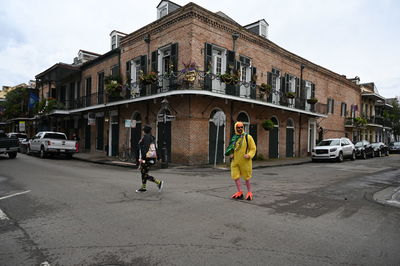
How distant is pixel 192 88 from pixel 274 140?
8.95 m

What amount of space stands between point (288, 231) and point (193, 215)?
5.62 ft

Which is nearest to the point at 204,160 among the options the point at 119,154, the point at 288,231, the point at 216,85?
the point at 216,85

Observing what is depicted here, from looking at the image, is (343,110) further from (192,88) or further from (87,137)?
(87,137)

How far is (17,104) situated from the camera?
36.6 metres

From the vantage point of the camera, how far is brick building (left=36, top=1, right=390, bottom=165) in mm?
14734

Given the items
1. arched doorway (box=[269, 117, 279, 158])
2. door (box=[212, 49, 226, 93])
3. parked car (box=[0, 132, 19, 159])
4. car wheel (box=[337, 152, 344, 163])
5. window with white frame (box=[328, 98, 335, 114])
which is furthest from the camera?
window with white frame (box=[328, 98, 335, 114])

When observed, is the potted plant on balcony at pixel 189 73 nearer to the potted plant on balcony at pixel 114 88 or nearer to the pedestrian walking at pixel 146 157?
the potted plant on balcony at pixel 114 88

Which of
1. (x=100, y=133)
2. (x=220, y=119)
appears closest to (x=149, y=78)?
(x=220, y=119)

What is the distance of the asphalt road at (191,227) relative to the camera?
3.37m

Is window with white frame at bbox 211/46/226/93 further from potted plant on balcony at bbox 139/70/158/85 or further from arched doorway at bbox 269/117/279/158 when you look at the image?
arched doorway at bbox 269/117/279/158

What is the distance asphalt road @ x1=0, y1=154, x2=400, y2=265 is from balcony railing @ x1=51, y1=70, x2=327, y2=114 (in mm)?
7778

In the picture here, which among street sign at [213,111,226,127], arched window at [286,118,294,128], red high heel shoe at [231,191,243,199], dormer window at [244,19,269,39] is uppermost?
dormer window at [244,19,269,39]

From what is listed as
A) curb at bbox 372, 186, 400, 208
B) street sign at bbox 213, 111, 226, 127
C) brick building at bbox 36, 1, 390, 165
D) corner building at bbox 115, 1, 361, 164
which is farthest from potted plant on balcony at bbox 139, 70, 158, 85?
curb at bbox 372, 186, 400, 208

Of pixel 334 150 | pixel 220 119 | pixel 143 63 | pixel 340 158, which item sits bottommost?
pixel 340 158
